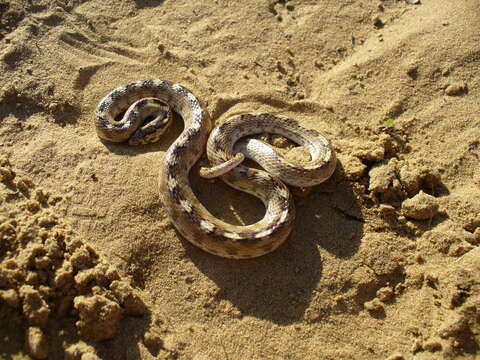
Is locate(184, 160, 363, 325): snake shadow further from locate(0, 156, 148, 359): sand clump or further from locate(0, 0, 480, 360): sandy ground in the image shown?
locate(0, 156, 148, 359): sand clump

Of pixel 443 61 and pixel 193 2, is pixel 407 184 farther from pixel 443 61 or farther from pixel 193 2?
pixel 193 2

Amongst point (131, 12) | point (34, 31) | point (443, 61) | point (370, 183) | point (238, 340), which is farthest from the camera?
point (131, 12)

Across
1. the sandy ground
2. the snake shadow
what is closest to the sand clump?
the sandy ground

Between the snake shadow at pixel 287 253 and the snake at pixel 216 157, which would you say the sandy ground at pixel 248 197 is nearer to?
the snake shadow at pixel 287 253

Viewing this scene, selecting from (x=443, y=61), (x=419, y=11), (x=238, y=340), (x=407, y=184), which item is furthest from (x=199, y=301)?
(x=419, y=11)

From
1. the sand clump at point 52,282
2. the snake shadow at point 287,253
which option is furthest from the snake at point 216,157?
the sand clump at point 52,282
